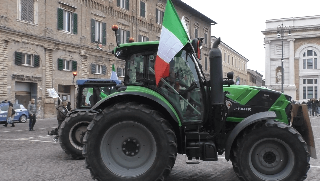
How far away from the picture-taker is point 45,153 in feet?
30.8

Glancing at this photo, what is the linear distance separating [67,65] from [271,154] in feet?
79.7

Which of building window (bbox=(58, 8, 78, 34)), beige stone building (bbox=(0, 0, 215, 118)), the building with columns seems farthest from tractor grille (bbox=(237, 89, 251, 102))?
the building with columns

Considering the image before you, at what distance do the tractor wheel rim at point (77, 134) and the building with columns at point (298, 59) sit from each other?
1997 inches

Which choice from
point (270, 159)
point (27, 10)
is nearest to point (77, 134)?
point (270, 159)

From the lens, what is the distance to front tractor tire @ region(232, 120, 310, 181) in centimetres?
511

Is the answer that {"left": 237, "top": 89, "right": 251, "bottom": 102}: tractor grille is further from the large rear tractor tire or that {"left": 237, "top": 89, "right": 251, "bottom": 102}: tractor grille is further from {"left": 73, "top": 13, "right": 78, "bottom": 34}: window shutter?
{"left": 73, "top": 13, "right": 78, "bottom": 34}: window shutter

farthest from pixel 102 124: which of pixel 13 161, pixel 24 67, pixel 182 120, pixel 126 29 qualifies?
pixel 126 29

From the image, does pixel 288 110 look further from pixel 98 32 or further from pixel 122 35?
pixel 122 35

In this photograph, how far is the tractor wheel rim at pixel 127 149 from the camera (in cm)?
518

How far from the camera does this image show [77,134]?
8.83 m

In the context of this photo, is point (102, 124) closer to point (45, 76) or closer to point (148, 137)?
point (148, 137)

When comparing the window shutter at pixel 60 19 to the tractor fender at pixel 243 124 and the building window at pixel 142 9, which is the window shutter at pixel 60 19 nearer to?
the building window at pixel 142 9

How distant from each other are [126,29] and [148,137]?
2901 centimetres

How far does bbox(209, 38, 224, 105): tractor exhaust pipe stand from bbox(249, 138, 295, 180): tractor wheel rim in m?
0.87
